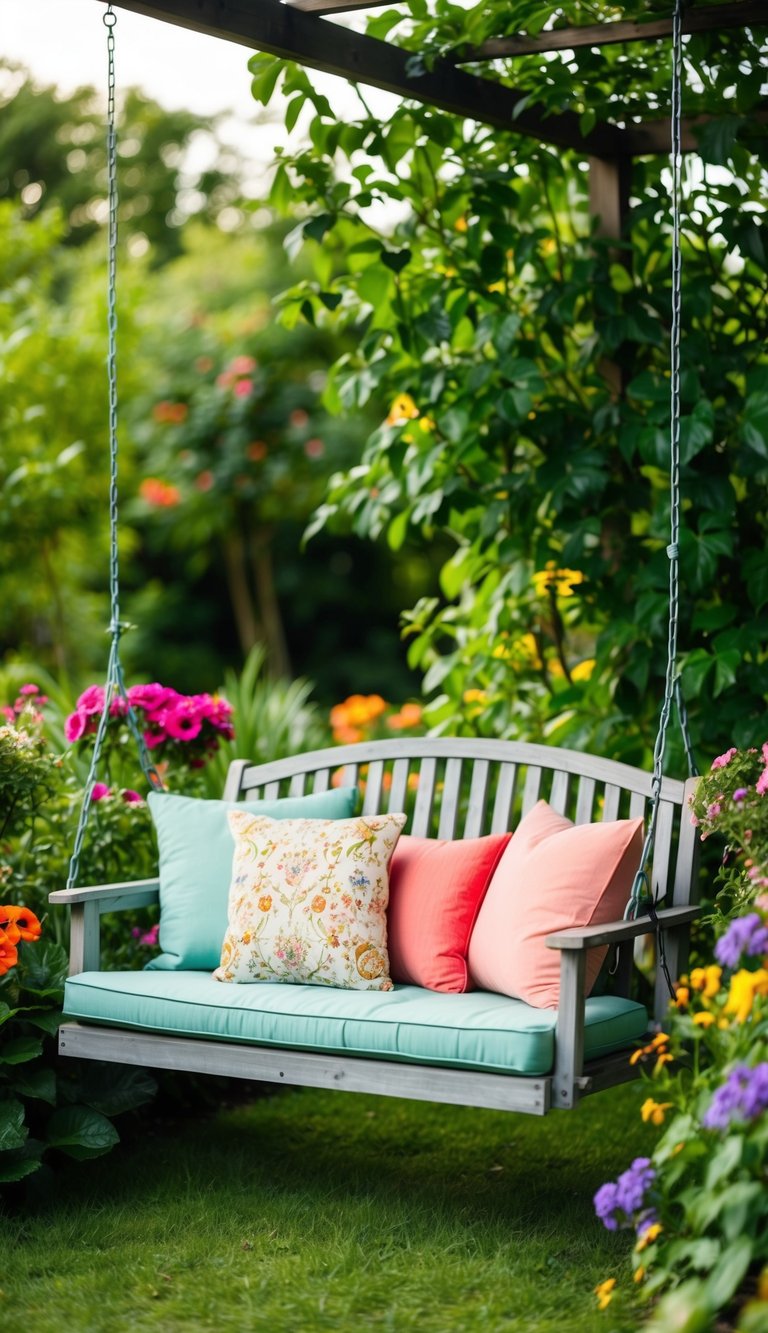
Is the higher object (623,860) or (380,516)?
(380,516)

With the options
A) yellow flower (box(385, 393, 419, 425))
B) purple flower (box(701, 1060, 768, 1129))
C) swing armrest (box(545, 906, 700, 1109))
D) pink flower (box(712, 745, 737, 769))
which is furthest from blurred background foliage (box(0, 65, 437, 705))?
purple flower (box(701, 1060, 768, 1129))

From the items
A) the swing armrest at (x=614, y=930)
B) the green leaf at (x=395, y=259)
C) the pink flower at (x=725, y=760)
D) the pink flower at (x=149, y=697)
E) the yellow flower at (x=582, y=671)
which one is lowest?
the swing armrest at (x=614, y=930)

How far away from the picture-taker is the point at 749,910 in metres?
→ 2.70

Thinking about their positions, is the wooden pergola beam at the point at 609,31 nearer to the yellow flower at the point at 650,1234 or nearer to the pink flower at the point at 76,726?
the pink flower at the point at 76,726

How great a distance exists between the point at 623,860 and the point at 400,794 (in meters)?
0.72

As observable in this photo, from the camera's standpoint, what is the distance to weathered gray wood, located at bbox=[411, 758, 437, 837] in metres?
3.51

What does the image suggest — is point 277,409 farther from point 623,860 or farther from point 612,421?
point 623,860

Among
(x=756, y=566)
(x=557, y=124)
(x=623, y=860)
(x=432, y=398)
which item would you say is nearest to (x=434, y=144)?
(x=557, y=124)

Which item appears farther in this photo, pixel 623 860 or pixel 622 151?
pixel 622 151

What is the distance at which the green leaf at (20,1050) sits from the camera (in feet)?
10.2

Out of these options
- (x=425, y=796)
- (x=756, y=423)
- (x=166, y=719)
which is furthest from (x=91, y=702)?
→ (x=756, y=423)

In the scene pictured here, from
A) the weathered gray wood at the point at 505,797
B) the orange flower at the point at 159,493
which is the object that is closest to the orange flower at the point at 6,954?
the weathered gray wood at the point at 505,797

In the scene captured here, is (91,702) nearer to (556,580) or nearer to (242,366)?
(556,580)

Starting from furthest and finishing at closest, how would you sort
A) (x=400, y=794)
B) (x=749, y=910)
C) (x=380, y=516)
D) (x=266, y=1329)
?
(x=380, y=516) → (x=400, y=794) → (x=749, y=910) → (x=266, y=1329)
